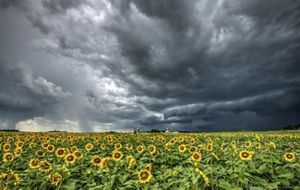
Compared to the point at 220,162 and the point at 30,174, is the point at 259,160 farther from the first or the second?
the point at 30,174

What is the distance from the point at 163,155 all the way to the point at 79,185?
14.5ft

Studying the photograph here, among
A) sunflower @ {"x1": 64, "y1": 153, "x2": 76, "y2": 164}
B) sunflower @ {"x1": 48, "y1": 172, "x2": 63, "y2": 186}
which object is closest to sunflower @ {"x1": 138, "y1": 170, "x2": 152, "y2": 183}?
sunflower @ {"x1": 48, "y1": 172, "x2": 63, "y2": 186}

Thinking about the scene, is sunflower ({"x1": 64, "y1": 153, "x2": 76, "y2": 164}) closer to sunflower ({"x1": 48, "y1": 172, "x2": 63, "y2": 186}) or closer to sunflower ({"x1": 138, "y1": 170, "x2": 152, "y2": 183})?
sunflower ({"x1": 48, "y1": 172, "x2": 63, "y2": 186})

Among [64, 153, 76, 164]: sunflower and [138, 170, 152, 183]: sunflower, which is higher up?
[64, 153, 76, 164]: sunflower

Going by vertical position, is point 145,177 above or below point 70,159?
below

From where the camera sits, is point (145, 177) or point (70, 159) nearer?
point (145, 177)

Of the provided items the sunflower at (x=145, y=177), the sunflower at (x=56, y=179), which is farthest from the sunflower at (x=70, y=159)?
the sunflower at (x=145, y=177)

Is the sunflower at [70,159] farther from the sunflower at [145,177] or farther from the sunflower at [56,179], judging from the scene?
the sunflower at [145,177]

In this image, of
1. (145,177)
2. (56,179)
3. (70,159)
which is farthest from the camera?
(70,159)

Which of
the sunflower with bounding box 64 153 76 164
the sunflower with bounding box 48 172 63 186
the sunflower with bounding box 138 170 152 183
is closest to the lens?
the sunflower with bounding box 138 170 152 183

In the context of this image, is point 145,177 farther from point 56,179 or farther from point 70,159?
point 70,159

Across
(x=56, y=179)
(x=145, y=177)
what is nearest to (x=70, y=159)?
(x=56, y=179)

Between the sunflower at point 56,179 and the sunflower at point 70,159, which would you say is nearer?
the sunflower at point 56,179

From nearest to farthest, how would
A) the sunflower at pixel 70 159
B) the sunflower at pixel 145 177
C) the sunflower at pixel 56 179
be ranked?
the sunflower at pixel 145 177 < the sunflower at pixel 56 179 < the sunflower at pixel 70 159
